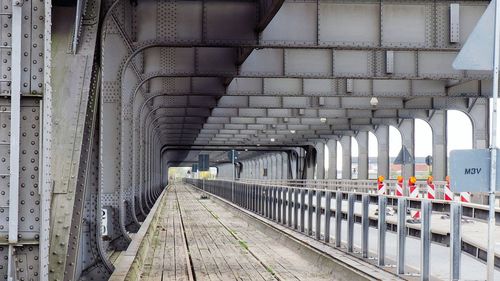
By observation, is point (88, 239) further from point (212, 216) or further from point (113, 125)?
point (212, 216)

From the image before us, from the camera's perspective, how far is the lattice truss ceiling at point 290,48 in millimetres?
17906

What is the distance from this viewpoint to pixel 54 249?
8.35 m

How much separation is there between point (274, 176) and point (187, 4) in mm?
93607

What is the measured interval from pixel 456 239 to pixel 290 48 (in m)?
11.1

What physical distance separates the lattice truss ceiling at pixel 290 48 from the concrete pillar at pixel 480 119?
224 inches

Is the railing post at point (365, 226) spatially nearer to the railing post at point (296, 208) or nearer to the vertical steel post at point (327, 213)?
the vertical steel post at point (327, 213)

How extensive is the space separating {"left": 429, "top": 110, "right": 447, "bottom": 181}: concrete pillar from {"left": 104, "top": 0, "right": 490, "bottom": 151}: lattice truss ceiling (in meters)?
10.5

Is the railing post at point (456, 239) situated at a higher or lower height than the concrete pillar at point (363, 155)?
lower

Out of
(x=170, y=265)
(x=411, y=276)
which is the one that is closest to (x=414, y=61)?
(x=170, y=265)

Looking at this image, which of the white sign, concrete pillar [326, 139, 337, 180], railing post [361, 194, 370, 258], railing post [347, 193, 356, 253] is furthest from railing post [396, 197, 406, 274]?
concrete pillar [326, 139, 337, 180]

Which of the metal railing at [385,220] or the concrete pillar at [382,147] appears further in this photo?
the concrete pillar at [382,147]

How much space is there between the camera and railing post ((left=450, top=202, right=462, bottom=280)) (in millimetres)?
8875

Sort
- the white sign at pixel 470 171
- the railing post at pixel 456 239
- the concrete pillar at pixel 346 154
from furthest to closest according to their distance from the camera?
the concrete pillar at pixel 346 154, the railing post at pixel 456 239, the white sign at pixel 470 171

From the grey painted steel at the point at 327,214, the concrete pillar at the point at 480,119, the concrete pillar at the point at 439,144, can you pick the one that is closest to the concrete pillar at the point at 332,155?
the concrete pillar at the point at 439,144
